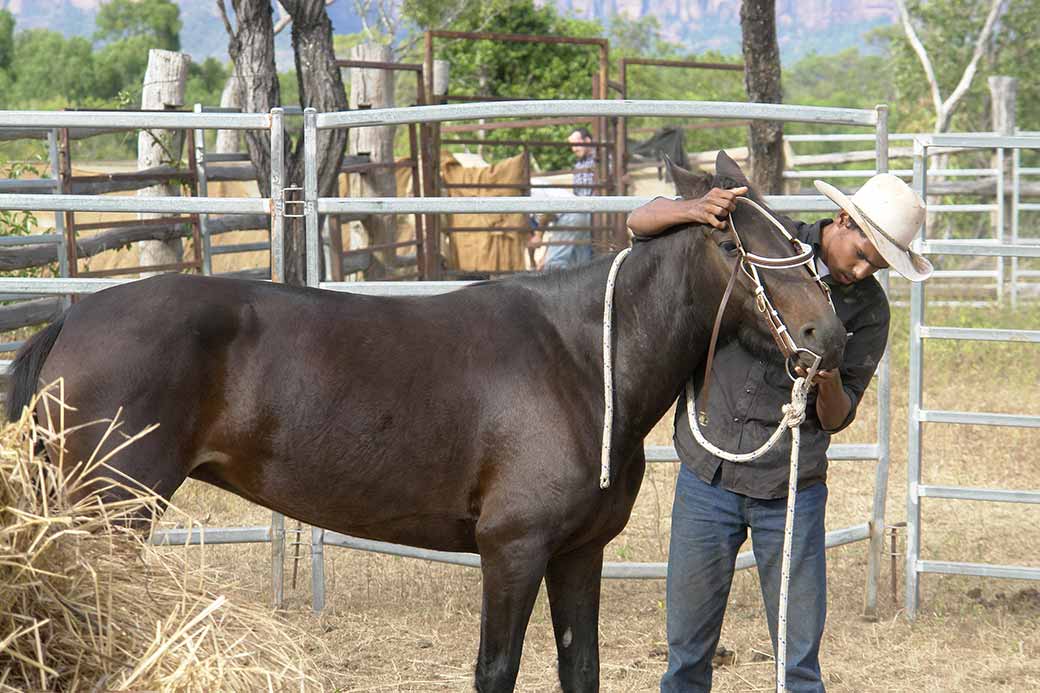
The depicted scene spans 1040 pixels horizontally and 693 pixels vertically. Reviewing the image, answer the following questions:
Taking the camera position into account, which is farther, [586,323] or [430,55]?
[430,55]

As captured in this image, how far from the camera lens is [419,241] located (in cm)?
1088

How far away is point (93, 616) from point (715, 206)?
193 centimetres

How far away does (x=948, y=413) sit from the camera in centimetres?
488

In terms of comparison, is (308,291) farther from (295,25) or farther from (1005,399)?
(1005,399)

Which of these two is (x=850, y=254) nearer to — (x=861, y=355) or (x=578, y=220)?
(x=861, y=355)

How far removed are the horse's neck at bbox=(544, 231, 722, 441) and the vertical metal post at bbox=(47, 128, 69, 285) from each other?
4.06 m

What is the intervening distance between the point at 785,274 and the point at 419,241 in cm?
817

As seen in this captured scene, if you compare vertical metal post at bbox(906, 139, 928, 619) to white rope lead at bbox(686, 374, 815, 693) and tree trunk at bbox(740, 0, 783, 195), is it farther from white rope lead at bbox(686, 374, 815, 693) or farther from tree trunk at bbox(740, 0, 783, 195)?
tree trunk at bbox(740, 0, 783, 195)

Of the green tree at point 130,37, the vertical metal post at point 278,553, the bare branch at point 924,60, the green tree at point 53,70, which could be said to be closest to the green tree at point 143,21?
the green tree at point 130,37

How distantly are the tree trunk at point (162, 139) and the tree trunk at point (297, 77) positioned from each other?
1891 mm

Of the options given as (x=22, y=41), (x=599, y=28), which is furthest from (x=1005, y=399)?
(x=22, y=41)

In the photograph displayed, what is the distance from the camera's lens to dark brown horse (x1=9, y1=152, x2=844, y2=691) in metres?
3.22

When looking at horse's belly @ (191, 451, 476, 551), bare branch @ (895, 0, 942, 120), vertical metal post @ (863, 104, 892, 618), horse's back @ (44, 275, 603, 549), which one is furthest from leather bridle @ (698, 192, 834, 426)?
bare branch @ (895, 0, 942, 120)

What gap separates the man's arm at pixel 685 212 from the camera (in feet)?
9.85
